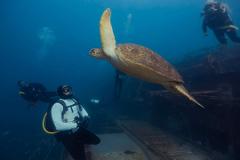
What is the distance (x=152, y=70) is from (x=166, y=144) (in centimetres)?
341

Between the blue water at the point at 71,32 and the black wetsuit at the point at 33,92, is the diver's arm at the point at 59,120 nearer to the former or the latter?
the black wetsuit at the point at 33,92

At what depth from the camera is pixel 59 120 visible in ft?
14.9

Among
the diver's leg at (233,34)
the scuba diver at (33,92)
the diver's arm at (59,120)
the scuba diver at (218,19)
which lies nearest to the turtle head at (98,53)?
the diver's arm at (59,120)

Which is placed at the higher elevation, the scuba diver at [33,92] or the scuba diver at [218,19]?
the scuba diver at [218,19]

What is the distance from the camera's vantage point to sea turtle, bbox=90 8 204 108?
385 centimetres

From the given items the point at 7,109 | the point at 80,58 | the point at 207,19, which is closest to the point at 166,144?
the point at 207,19

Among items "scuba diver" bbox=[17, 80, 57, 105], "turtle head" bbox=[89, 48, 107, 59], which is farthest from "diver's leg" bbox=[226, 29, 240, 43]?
"scuba diver" bbox=[17, 80, 57, 105]

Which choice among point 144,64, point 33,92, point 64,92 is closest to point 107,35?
point 144,64

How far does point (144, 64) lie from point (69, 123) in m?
1.83

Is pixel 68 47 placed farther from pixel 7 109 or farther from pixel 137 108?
pixel 137 108

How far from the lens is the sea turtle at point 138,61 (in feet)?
12.6

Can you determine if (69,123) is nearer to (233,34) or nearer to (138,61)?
(138,61)

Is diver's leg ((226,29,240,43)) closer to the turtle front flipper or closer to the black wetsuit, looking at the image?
the turtle front flipper

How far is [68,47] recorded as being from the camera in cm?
10419
